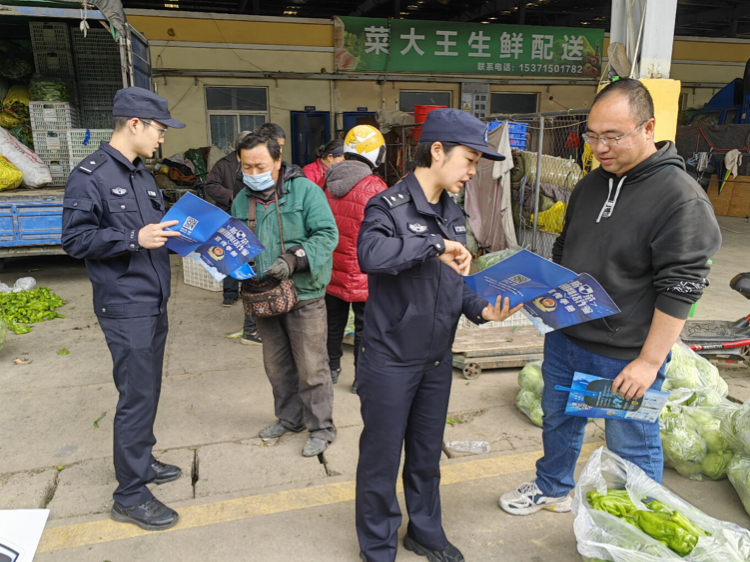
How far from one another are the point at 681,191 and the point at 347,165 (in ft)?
7.77

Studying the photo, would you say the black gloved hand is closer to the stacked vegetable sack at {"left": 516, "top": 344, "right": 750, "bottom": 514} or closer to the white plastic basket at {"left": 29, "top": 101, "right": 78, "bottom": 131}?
the stacked vegetable sack at {"left": 516, "top": 344, "right": 750, "bottom": 514}

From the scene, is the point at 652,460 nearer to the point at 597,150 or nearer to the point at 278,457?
the point at 597,150

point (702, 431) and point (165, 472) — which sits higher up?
point (702, 431)

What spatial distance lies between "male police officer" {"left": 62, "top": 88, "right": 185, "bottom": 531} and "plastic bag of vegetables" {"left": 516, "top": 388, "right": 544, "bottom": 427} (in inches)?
88.3

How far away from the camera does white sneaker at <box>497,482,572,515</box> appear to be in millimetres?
2775

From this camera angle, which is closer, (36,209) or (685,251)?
(685,251)

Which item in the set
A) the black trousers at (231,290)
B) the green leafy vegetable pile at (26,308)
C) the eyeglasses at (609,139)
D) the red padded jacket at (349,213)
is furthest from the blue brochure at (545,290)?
the green leafy vegetable pile at (26,308)

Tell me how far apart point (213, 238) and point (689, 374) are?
9.83 feet

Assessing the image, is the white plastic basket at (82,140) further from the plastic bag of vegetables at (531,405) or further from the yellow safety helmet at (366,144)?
the plastic bag of vegetables at (531,405)

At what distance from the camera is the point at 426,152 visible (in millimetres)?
2070

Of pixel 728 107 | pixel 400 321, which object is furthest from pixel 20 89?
pixel 728 107

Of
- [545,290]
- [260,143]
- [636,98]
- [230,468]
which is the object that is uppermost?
[636,98]

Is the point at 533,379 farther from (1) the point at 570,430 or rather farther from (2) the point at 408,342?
Answer: (2) the point at 408,342

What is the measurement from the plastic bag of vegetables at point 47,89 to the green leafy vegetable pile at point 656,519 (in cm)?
900
